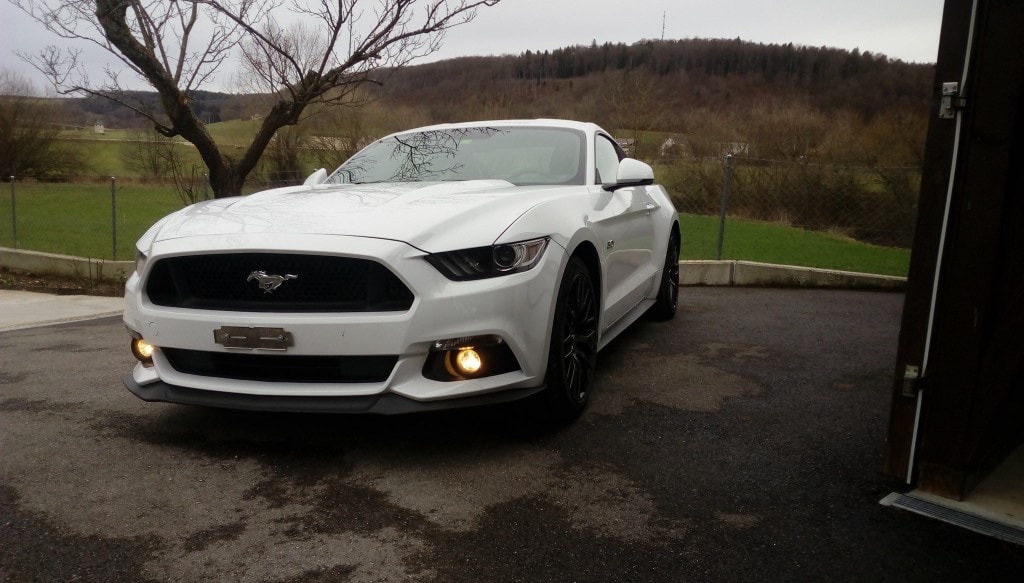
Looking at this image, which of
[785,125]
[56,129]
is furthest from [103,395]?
[56,129]

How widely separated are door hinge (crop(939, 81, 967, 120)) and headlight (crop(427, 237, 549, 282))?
1.53 meters

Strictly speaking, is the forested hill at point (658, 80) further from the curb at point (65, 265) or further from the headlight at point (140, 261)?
the headlight at point (140, 261)

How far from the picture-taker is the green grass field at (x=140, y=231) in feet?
30.5

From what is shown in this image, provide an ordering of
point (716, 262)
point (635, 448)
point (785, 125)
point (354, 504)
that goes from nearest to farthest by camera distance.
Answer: point (354, 504) < point (635, 448) < point (716, 262) < point (785, 125)

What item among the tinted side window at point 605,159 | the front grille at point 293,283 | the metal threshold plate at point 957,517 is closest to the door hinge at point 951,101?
the metal threshold plate at point 957,517

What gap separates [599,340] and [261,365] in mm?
1798

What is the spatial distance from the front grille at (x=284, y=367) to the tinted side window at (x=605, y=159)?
2009 mm

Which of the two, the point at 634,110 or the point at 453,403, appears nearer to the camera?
the point at 453,403

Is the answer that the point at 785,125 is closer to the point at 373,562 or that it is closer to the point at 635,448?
the point at 635,448

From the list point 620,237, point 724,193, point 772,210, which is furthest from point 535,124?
point 772,210

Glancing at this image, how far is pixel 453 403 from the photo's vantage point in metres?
2.82

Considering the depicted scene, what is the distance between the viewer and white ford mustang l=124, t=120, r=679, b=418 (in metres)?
2.74

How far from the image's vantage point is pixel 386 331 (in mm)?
2693

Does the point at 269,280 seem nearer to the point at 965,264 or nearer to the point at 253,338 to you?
the point at 253,338
